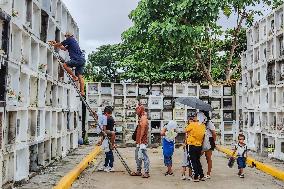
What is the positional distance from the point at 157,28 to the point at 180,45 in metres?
1.96

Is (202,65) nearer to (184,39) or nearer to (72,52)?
(184,39)

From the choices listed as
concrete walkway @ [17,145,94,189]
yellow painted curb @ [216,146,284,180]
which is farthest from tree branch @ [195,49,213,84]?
concrete walkway @ [17,145,94,189]

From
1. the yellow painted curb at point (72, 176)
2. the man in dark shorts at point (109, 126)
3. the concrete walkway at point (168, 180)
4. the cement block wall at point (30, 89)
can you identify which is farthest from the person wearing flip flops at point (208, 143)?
the cement block wall at point (30, 89)

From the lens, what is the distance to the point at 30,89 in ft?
34.3

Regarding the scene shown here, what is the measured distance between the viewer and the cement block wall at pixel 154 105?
21.7 metres

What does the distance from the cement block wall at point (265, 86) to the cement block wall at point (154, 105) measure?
2554 mm

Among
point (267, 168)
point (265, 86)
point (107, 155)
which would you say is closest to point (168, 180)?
point (107, 155)

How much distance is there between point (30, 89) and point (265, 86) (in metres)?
8.78

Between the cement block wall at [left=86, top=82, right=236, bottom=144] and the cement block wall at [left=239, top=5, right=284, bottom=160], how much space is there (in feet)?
8.38

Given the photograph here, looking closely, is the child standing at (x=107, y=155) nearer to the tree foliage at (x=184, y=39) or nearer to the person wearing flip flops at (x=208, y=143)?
the person wearing flip flops at (x=208, y=143)

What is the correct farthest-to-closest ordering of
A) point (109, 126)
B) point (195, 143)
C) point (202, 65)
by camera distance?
1. point (202, 65)
2. point (109, 126)
3. point (195, 143)

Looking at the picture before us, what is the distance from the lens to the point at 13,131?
8758mm

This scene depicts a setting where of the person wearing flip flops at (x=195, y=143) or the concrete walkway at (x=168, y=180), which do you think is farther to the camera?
the person wearing flip flops at (x=195, y=143)

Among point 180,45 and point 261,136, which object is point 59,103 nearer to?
point 261,136
